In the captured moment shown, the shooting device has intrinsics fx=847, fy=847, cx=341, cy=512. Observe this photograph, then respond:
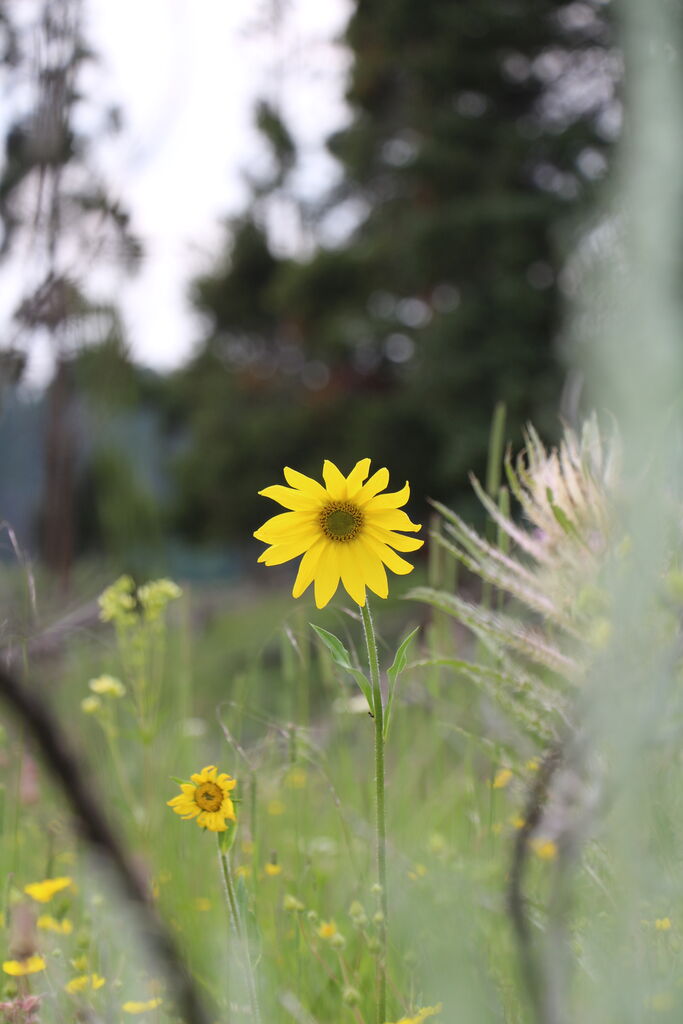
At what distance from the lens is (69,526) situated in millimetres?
904

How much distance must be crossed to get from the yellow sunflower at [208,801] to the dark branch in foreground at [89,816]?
390 millimetres

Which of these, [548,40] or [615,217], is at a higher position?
[548,40]

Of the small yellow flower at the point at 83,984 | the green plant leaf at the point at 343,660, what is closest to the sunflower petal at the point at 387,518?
the green plant leaf at the point at 343,660

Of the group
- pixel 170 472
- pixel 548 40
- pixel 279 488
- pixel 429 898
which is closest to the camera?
pixel 279 488

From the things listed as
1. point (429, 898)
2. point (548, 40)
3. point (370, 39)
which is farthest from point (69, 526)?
point (370, 39)

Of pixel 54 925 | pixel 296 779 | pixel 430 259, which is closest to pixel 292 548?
pixel 54 925

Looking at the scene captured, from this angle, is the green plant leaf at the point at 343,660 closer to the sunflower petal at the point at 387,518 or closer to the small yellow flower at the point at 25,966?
the sunflower petal at the point at 387,518

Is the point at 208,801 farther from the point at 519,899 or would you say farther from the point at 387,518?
the point at 519,899

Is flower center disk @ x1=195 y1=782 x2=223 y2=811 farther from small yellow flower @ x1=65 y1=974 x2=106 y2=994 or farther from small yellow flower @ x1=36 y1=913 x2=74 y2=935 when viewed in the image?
small yellow flower @ x1=36 y1=913 x2=74 y2=935

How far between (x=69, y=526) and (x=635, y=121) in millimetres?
748

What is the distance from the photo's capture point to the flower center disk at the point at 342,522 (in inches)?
27.2

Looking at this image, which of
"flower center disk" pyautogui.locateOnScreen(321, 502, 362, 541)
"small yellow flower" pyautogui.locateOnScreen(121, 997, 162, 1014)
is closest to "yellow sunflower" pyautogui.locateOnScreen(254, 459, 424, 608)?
"flower center disk" pyautogui.locateOnScreen(321, 502, 362, 541)

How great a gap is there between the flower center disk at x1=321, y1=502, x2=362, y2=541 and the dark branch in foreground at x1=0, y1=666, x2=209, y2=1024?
16.9 inches

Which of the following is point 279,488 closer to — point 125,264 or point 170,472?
point 125,264
